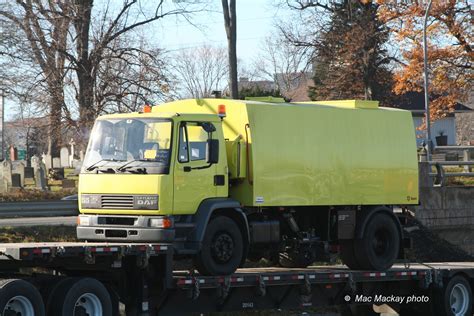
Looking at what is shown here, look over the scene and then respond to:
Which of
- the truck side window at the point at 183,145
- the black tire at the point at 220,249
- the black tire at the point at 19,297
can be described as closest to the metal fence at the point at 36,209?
the black tire at the point at 220,249

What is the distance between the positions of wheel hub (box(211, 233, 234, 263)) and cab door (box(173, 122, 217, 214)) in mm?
599

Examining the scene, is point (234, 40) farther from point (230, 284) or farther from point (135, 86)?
point (230, 284)

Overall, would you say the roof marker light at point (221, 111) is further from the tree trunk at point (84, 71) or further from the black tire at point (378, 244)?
the tree trunk at point (84, 71)

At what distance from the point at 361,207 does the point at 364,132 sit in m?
1.33

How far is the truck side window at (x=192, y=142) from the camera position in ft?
46.2

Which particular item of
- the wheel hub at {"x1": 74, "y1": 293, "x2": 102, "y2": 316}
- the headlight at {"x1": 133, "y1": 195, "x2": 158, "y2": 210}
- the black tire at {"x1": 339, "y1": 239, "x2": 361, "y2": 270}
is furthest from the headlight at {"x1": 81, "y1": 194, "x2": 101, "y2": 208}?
the black tire at {"x1": 339, "y1": 239, "x2": 361, "y2": 270}

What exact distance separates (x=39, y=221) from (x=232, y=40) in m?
8.85

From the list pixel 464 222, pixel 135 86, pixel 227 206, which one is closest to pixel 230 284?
pixel 227 206

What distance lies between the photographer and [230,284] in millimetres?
13906

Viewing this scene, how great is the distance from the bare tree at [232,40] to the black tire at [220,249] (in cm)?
1581

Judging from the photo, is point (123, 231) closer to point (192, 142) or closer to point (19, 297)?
point (192, 142)

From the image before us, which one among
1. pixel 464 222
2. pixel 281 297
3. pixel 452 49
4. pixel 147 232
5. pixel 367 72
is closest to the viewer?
pixel 147 232

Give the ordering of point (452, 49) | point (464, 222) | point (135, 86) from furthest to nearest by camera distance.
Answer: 1. point (452, 49)
2. point (135, 86)
3. point (464, 222)

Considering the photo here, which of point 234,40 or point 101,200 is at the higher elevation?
point 234,40
